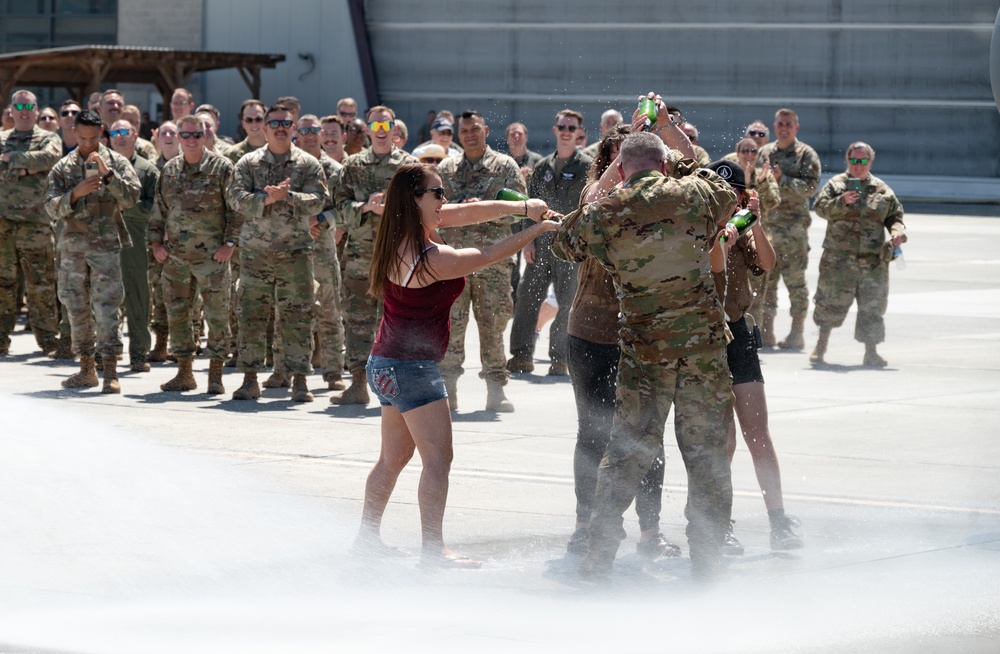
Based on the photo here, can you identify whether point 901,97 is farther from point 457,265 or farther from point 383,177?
point 457,265

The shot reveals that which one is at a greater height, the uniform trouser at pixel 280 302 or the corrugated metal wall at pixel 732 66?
the corrugated metal wall at pixel 732 66

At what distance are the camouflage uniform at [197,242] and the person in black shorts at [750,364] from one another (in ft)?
18.7

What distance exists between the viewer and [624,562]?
23.0ft

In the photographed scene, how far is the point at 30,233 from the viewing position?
46.4 ft

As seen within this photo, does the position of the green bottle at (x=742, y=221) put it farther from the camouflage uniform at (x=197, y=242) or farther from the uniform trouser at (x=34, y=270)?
the uniform trouser at (x=34, y=270)

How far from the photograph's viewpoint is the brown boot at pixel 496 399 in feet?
36.7

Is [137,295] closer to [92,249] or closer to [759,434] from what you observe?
[92,249]

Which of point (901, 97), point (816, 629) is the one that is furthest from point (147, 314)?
point (901, 97)

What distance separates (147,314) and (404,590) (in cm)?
783

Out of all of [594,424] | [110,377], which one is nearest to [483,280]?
[110,377]

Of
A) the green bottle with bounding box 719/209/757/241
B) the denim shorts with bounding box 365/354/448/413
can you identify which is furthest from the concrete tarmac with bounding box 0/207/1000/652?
the green bottle with bounding box 719/209/757/241

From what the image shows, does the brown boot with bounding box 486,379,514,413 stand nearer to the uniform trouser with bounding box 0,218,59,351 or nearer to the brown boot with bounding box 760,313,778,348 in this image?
the brown boot with bounding box 760,313,778,348

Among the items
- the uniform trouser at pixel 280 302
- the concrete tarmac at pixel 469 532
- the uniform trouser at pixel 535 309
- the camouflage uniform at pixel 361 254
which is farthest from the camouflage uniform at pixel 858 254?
the uniform trouser at pixel 280 302

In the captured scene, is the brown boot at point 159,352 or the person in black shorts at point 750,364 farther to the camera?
the brown boot at point 159,352
